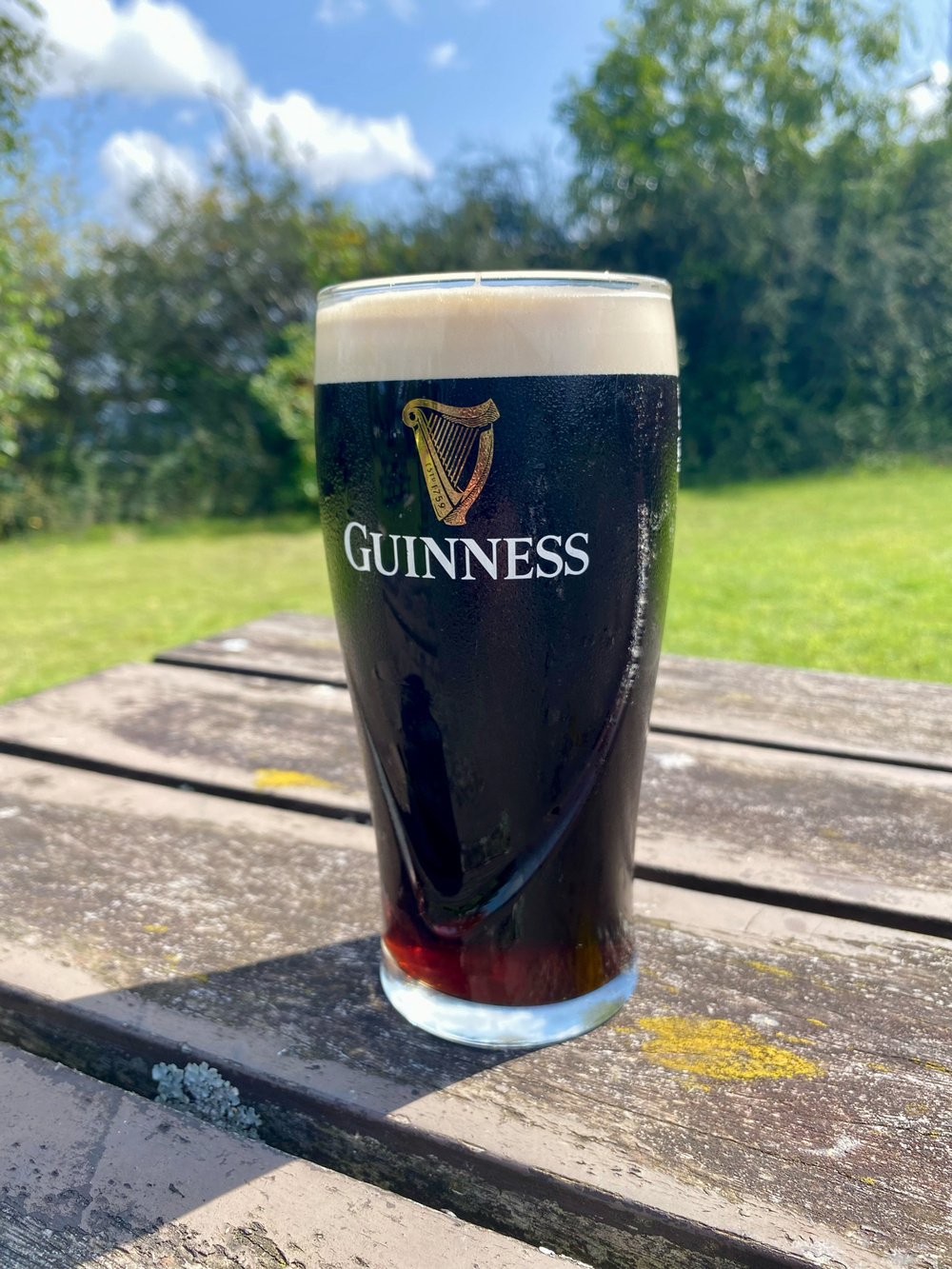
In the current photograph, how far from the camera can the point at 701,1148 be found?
588 millimetres

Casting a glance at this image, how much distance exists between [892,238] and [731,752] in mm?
10999

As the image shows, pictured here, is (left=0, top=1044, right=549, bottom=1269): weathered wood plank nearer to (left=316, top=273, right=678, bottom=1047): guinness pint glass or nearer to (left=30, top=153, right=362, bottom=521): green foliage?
(left=316, top=273, right=678, bottom=1047): guinness pint glass

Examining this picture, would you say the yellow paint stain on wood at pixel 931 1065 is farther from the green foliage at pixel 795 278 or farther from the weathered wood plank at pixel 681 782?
the green foliage at pixel 795 278

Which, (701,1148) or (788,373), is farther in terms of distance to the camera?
Answer: (788,373)

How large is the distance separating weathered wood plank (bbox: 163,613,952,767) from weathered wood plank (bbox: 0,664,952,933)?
5 cm

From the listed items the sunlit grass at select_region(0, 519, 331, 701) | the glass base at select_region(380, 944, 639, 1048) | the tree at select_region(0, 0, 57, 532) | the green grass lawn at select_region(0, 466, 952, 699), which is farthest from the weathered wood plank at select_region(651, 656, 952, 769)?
the tree at select_region(0, 0, 57, 532)

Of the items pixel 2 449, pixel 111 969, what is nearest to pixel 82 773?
pixel 111 969

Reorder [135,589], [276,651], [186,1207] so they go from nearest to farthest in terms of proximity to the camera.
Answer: [186,1207]
[276,651]
[135,589]

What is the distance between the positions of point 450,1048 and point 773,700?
86 cm

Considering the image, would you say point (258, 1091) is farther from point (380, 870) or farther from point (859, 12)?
point (859, 12)

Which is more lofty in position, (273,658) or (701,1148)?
(273,658)

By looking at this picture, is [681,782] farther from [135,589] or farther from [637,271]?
[637,271]

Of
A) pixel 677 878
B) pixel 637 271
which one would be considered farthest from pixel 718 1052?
pixel 637 271

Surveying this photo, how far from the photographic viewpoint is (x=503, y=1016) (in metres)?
0.72
